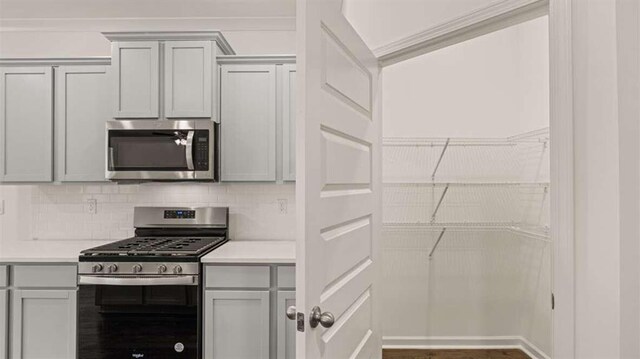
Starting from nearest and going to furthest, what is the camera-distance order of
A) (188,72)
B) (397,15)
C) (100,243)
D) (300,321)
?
(300,321)
(397,15)
(188,72)
(100,243)

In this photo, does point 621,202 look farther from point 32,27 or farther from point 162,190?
point 32,27

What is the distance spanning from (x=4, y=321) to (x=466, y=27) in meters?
3.05

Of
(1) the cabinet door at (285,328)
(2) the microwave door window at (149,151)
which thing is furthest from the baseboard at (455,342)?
(2) the microwave door window at (149,151)

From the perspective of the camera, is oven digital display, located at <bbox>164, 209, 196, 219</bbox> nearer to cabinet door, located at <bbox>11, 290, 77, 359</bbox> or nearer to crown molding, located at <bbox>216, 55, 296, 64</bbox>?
cabinet door, located at <bbox>11, 290, 77, 359</bbox>

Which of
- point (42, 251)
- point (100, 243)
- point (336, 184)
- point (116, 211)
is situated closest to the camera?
point (336, 184)

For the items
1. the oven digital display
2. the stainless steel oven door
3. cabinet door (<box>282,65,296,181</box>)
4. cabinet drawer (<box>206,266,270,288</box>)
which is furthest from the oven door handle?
cabinet door (<box>282,65,296,181</box>)

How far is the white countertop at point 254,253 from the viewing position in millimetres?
2391

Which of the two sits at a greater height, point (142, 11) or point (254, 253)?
point (142, 11)

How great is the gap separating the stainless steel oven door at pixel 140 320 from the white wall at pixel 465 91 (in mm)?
1987

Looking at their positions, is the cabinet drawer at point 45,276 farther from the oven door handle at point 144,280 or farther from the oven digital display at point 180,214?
the oven digital display at point 180,214

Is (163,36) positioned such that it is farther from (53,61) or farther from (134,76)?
(53,61)

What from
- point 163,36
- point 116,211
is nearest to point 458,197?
point 163,36

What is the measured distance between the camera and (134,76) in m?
2.75

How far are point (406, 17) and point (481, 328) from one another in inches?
100
